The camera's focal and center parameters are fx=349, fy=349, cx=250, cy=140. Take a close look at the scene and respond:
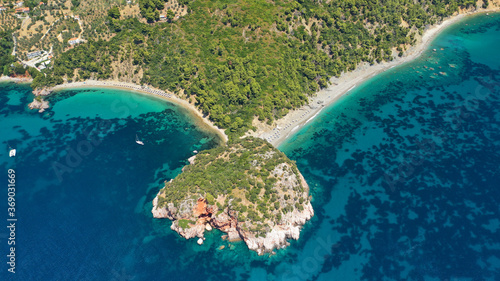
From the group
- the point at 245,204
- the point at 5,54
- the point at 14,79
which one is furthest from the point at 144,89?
the point at 245,204

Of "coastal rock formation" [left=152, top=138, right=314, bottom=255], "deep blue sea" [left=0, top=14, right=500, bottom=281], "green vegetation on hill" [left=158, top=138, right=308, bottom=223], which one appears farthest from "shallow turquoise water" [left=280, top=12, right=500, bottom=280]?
"green vegetation on hill" [left=158, top=138, right=308, bottom=223]

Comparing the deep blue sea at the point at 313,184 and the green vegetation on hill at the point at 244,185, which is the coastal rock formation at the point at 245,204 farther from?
the deep blue sea at the point at 313,184

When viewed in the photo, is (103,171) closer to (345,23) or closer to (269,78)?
(269,78)

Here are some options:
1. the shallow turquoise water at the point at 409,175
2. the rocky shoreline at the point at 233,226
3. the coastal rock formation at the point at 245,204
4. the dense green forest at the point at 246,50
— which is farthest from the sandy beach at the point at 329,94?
the rocky shoreline at the point at 233,226

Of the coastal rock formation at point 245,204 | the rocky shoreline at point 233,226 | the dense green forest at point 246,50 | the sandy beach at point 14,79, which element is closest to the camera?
the rocky shoreline at point 233,226

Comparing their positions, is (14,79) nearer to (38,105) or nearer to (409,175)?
(38,105)

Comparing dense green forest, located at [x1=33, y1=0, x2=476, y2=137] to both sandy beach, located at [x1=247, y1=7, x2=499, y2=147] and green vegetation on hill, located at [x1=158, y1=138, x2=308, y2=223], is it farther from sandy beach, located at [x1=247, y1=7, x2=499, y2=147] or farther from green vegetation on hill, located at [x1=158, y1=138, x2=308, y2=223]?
green vegetation on hill, located at [x1=158, y1=138, x2=308, y2=223]

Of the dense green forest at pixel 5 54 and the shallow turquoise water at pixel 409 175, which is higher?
the dense green forest at pixel 5 54
